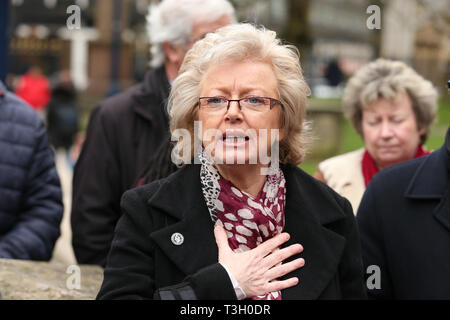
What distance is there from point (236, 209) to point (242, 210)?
0.02m

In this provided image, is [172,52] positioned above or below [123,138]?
above

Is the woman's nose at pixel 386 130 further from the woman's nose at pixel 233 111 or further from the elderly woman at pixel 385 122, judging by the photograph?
the woman's nose at pixel 233 111

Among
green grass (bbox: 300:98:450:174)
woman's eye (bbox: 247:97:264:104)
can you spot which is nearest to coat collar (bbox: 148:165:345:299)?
woman's eye (bbox: 247:97:264:104)

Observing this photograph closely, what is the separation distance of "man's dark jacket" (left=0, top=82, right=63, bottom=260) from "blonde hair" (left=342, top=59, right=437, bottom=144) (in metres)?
1.58

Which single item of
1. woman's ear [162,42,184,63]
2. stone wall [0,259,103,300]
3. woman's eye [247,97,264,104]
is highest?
woman's eye [247,97,264,104]

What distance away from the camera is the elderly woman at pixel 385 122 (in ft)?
13.0

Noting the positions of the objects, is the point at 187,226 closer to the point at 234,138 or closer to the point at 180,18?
the point at 234,138

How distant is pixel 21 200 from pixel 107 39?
32611 mm

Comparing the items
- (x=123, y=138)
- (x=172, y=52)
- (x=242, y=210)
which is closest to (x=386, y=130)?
(x=172, y=52)

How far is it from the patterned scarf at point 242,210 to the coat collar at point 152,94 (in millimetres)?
1500

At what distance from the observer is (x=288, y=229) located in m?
2.52

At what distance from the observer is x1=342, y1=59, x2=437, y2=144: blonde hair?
403cm

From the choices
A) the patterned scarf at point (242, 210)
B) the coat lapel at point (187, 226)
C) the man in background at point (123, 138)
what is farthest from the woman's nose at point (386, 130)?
the coat lapel at point (187, 226)

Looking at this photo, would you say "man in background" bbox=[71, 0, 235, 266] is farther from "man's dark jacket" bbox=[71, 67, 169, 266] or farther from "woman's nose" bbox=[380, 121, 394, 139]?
"woman's nose" bbox=[380, 121, 394, 139]
